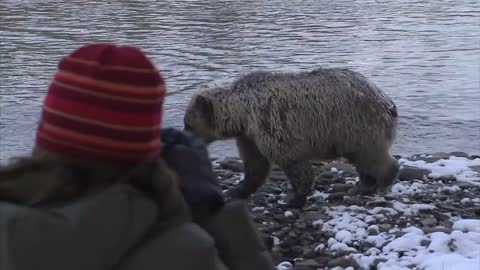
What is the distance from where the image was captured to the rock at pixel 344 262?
5641 mm

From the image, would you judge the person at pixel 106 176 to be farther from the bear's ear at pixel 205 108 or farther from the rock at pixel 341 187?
the rock at pixel 341 187

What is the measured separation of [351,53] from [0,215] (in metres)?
12.3

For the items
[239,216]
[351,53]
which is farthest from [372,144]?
[351,53]

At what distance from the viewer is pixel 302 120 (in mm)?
6996

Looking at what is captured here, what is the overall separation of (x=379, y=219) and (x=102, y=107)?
15.7 ft

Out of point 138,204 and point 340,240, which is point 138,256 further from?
point 340,240

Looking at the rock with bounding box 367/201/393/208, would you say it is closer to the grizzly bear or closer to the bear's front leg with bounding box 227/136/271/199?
the grizzly bear

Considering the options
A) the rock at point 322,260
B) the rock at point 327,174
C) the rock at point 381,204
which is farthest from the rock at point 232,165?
the rock at point 322,260

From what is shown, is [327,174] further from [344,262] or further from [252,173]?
[344,262]

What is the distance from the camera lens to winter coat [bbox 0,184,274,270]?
1.80 metres

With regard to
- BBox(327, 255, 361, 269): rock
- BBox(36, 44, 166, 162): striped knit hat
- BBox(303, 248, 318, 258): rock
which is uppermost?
BBox(36, 44, 166, 162): striped knit hat

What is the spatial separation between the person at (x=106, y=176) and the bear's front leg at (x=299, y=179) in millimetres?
4854

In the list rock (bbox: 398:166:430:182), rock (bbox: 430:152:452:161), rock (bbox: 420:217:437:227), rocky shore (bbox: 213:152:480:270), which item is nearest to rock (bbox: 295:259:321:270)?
rocky shore (bbox: 213:152:480:270)

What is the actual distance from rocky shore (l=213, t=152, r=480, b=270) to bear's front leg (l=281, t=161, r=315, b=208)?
8cm
